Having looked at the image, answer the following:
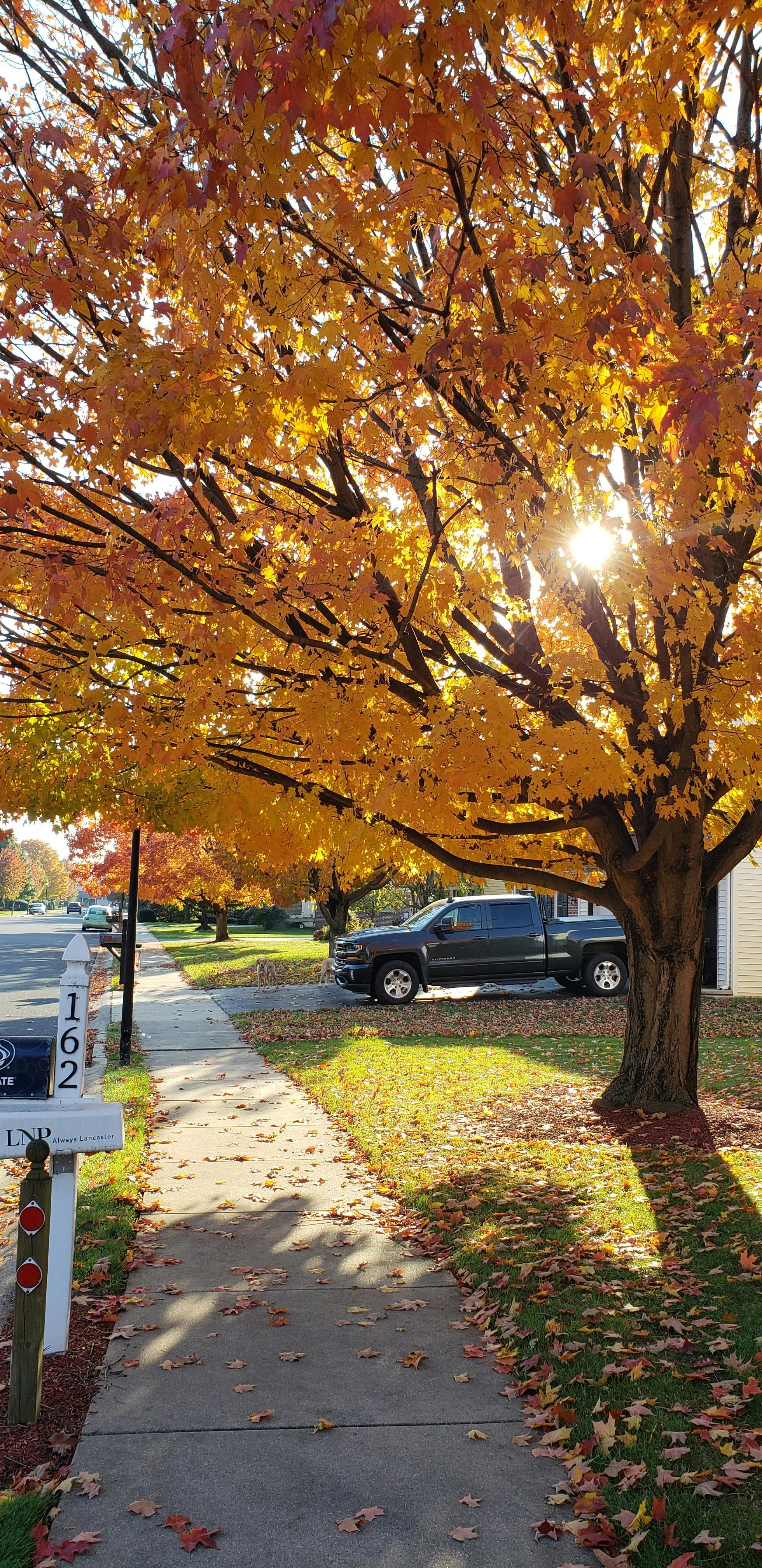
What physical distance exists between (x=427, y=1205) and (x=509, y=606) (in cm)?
445

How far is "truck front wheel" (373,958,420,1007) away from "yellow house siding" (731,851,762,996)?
19.1 ft

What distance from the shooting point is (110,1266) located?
5.78 m

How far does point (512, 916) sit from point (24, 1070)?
15.4m

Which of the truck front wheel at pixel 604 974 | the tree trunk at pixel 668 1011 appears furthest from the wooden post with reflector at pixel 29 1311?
the truck front wheel at pixel 604 974

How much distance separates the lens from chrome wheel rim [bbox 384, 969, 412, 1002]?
1891cm

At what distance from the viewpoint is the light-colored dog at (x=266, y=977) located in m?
21.7

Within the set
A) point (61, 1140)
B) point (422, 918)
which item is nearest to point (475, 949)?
point (422, 918)

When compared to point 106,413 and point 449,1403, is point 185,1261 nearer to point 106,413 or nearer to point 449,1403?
point 449,1403

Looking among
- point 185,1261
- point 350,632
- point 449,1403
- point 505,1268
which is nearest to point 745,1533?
point 449,1403

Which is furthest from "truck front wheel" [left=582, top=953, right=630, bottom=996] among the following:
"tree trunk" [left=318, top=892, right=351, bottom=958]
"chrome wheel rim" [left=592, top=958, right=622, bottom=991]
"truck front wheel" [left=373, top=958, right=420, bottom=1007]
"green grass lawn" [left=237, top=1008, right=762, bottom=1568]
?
"green grass lawn" [left=237, top=1008, right=762, bottom=1568]

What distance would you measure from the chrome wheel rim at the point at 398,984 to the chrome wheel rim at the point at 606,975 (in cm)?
361

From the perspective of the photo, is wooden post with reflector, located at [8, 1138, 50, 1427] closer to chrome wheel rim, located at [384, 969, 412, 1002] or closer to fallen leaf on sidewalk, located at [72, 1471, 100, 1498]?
fallen leaf on sidewalk, located at [72, 1471, 100, 1498]

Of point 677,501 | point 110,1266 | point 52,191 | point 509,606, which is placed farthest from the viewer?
point 509,606

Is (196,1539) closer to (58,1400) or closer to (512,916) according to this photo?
(58,1400)
